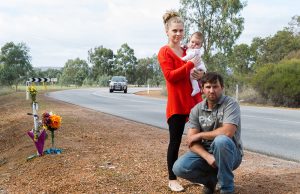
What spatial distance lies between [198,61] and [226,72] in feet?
94.9

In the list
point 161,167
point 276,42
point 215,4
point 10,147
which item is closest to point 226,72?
point 215,4

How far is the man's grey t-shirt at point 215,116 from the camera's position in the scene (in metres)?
4.48

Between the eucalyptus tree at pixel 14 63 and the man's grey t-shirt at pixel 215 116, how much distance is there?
146 feet

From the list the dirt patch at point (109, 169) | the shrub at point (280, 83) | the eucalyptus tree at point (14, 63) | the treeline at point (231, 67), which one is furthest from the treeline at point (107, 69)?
the dirt patch at point (109, 169)

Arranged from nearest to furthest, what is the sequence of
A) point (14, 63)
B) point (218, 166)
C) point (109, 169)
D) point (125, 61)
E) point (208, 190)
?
point (218, 166) → point (208, 190) → point (109, 169) → point (14, 63) → point (125, 61)

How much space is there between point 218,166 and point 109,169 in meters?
2.30

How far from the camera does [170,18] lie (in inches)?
191

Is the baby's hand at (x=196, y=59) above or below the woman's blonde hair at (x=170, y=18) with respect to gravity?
below

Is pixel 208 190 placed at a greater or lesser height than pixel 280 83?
lesser

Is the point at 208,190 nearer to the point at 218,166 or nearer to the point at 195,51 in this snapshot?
the point at 218,166

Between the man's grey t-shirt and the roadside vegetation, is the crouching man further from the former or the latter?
the roadside vegetation

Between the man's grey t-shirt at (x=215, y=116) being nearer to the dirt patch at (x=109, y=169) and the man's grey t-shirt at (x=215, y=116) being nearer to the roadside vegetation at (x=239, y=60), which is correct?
the dirt patch at (x=109, y=169)

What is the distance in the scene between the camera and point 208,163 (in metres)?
4.52

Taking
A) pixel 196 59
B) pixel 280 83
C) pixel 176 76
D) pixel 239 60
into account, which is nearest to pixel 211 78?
pixel 196 59
